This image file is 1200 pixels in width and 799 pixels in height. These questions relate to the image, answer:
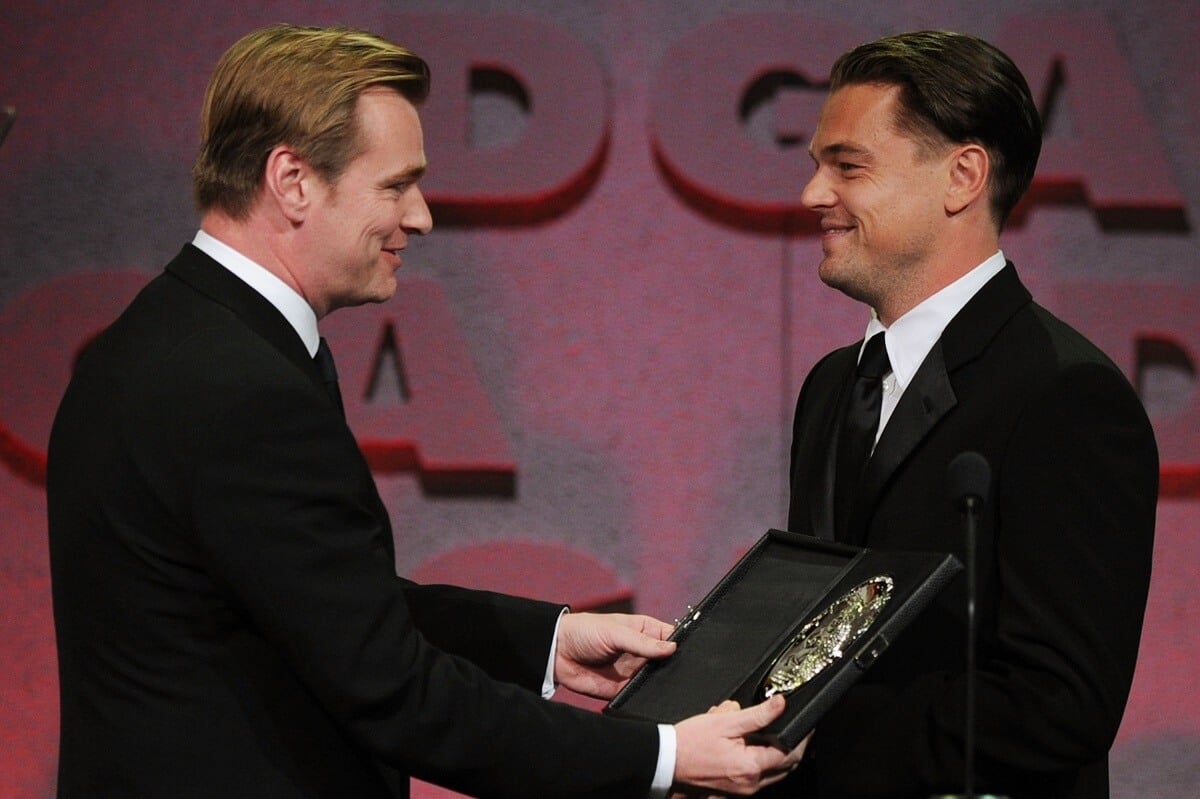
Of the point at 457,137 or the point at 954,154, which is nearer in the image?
the point at 954,154

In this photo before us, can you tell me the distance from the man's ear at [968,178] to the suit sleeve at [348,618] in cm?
89

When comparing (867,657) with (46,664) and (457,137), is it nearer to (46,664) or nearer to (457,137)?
(457,137)

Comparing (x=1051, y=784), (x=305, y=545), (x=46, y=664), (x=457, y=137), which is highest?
(x=457, y=137)

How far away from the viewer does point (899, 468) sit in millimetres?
2051

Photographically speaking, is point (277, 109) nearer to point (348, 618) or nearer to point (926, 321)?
point (348, 618)

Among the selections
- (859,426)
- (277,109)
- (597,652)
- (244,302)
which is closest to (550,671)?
(597,652)

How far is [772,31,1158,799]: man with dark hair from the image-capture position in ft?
6.12

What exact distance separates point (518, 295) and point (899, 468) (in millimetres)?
1926

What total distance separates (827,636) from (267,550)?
26.7 inches

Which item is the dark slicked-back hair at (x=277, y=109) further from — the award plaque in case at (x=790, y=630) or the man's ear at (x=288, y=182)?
the award plaque in case at (x=790, y=630)

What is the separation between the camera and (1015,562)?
189cm

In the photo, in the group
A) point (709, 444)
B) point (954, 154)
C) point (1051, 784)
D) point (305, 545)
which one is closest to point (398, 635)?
point (305, 545)

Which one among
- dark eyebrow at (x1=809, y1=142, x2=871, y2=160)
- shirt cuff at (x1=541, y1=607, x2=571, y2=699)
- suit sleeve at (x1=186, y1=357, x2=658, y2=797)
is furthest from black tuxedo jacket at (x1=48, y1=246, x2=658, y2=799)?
dark eyebrow at (x1=809, y1=142, x2=871, y2=160)

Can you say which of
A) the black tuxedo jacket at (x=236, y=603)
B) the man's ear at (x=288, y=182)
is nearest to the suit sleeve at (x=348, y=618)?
the black tuxedo jacket at (x=236, y=603)
